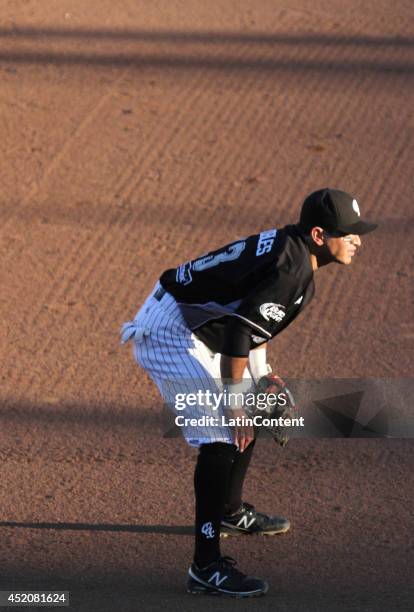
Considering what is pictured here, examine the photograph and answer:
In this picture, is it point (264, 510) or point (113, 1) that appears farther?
point (113, 1)

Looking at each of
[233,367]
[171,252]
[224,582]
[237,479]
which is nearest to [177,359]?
[233,367]

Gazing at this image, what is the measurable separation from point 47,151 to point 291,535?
12.3 feet

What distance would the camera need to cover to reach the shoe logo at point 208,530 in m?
4.22

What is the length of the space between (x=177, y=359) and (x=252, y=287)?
483 mm

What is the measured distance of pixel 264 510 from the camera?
4.86 m

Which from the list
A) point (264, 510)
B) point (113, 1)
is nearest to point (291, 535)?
point (264, 510)

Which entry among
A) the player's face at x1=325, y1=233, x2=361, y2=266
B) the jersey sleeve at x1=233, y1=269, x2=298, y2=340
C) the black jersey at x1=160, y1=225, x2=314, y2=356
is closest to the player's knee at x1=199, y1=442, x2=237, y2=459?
the black jersey at x1=160, y1=225, x2=314, y2=356

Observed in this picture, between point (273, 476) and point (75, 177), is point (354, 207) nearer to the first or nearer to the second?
point (273, 476)

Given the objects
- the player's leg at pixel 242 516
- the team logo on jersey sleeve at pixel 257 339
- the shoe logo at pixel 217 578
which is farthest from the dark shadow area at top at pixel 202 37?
the shoe logo at pixel 217 578

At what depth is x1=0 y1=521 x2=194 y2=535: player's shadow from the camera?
4715mm

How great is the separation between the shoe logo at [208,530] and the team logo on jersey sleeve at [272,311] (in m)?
0.86

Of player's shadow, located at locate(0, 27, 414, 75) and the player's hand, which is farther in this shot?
player's shadow, located at locate(0, 27, 414, 75)

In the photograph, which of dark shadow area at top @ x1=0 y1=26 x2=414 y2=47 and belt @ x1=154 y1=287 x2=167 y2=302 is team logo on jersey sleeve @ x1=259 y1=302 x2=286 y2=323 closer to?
belt @ x1=154 y1=287 x2=167 y2=302

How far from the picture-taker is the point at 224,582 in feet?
13.9
